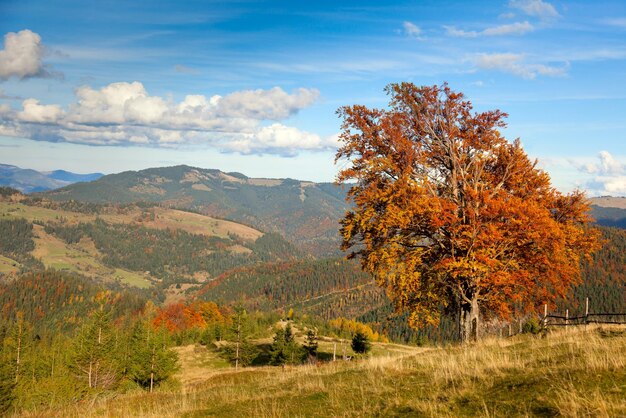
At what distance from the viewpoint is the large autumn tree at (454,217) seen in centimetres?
2342

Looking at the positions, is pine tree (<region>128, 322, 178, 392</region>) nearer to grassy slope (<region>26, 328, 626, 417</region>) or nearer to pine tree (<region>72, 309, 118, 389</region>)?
pine tree (<region>72, 309, 118, 389</region>)

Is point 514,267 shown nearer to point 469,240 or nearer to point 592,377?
point 469,240

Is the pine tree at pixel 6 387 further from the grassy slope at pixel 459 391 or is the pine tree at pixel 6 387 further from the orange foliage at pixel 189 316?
the orange foliage at pixel 189 316

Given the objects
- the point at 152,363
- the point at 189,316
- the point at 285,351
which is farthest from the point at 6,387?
the point at 189,316

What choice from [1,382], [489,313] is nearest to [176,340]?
[1,382]

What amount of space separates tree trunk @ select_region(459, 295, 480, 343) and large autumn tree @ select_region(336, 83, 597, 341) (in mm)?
67

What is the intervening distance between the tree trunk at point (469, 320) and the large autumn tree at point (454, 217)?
67mm

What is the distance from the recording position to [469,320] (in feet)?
87.6

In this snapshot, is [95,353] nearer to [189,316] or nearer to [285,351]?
[285,351]

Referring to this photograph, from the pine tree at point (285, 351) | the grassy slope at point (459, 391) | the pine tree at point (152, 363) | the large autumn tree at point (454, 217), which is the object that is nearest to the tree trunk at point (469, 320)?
the large autumn tree at point (454, 217)

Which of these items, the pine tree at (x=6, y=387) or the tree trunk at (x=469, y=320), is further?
the pine tree at (x=6, y=387)

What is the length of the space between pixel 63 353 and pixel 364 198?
74.5m

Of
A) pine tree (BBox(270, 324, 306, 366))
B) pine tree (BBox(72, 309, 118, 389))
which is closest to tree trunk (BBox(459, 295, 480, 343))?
pine tree (BBox(72, 309, 118, 389))

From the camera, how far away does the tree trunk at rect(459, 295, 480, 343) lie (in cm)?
2595
